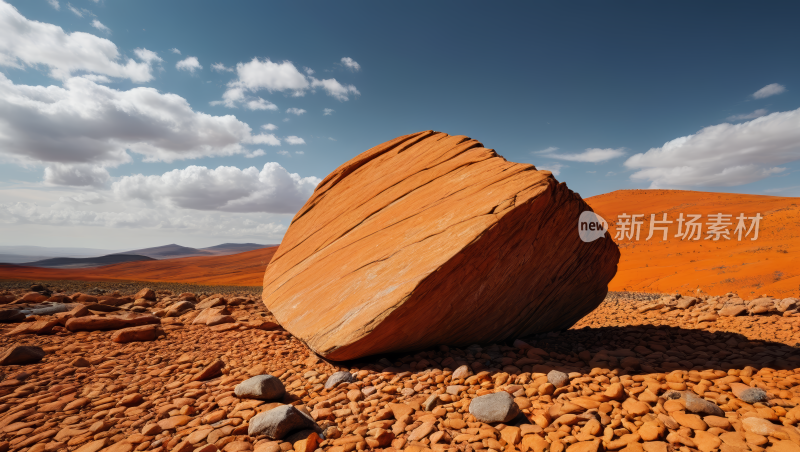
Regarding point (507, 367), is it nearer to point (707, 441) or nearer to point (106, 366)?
point (707, 441)

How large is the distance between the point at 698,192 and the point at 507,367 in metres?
69.6

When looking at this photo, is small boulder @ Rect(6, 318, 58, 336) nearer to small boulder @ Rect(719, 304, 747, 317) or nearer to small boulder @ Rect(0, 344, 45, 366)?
small boulder @ Rect(0, 344, 45, 366)

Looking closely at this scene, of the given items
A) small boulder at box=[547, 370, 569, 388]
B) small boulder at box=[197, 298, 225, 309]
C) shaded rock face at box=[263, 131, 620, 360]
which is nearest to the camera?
small boulder at box=[547, 370, 569, 388]

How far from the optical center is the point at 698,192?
5572cm

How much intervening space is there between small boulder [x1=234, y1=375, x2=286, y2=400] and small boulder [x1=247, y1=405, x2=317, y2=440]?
446 millimetres

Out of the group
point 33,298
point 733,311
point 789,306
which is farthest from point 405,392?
point 33,298

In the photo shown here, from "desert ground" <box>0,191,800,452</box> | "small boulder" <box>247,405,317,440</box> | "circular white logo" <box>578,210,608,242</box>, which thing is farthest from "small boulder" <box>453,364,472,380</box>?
"circular white logo" <box>578,210,608,242</box>

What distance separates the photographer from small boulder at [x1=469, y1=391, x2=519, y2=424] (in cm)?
253

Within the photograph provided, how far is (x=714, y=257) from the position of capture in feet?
64.6

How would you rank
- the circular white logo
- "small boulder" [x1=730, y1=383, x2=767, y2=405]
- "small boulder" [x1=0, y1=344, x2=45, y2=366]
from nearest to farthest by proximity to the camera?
"small boulder" [x1=730, y1=383, x2=767, y2=405] → "small boulder" [x1=0, y1=344, x2=45, y2=366] → the circular white logo

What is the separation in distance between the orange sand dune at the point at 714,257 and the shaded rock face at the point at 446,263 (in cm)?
1137

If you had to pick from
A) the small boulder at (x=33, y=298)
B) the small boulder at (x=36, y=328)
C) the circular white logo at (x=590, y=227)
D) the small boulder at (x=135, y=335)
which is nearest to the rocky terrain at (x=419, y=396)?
the small boulder at (x=135, y=335)

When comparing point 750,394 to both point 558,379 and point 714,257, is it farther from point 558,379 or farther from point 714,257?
point 714,257

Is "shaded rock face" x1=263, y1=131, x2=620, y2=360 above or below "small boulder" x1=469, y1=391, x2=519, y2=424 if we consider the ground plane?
above
